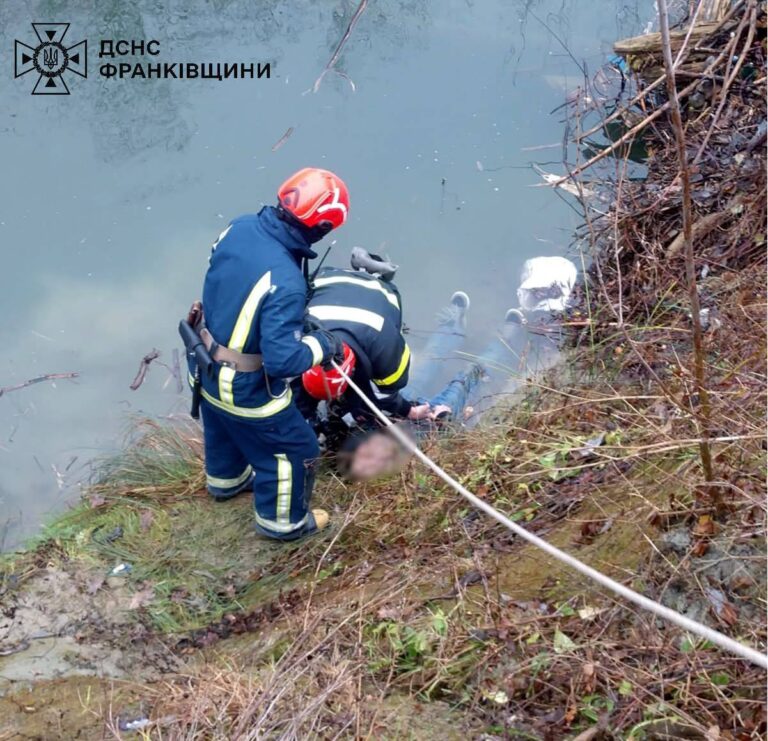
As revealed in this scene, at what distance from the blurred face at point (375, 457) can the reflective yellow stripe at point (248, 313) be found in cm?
133

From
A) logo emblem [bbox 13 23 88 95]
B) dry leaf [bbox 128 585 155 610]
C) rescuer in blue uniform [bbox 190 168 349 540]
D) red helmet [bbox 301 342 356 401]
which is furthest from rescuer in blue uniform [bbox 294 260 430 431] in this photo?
logo emblem [bbox 13 23 88 95]

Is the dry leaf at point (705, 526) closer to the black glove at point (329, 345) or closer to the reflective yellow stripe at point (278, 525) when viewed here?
the black glove at point (329, 345)

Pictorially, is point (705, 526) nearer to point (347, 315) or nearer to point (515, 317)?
point (347, 315)

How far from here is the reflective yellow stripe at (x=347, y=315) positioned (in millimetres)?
4074

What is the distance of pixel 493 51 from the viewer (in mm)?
8102

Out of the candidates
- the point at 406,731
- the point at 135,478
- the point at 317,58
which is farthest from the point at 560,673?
the point at 317,58

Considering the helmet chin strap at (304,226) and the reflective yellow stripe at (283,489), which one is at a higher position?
the helmet chin strap at (304,226)

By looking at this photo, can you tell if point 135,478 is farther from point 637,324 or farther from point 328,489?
point 637,324

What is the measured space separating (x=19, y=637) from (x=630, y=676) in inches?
105

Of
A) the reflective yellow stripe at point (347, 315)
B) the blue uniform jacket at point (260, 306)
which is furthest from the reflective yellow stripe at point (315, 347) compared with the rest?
the reflective yellow stripe at point (347, 315)

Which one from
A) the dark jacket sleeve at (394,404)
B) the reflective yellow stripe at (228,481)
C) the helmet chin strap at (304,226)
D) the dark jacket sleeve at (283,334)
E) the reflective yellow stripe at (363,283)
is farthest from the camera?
the dark jacket sleeve at (394,404)

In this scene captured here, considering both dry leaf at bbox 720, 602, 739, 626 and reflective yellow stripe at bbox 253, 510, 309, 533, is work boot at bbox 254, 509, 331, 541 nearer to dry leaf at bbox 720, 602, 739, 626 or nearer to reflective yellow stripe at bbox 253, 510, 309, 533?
reflective yellow stripe at bbox 253, 510, 309, 533

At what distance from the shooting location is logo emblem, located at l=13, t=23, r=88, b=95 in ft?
24.5

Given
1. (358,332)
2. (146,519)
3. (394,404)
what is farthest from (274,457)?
(394,404)
